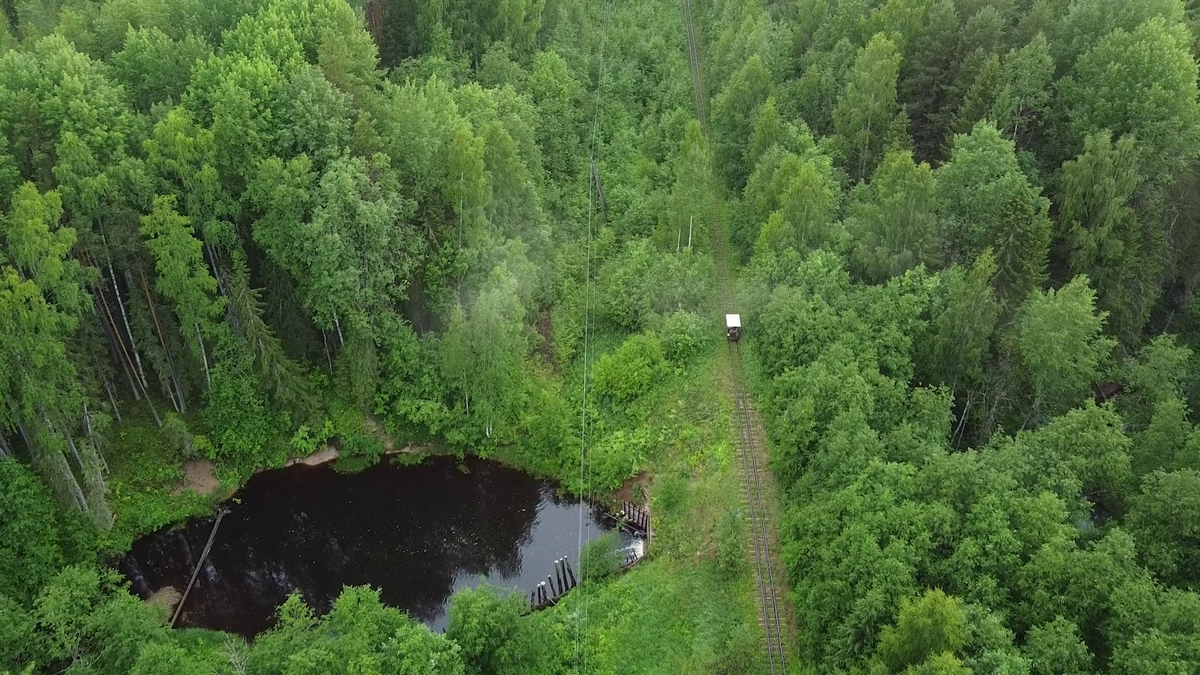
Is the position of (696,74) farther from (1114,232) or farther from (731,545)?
(731,545)

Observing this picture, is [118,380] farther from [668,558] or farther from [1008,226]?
[1008,226]

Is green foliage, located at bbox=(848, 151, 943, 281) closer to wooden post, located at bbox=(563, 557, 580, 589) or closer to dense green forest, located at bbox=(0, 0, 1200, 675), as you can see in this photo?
dense green forest, located at bbox=(0, 0, 1200, 675)

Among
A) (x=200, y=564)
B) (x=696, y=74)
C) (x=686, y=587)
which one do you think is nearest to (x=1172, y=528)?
(x=686, y=587)

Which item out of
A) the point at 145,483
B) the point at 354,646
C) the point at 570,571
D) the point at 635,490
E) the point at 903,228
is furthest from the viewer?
the point at 903,228

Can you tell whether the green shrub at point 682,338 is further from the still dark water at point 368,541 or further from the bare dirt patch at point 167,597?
the bare dirt patch at point 167,597

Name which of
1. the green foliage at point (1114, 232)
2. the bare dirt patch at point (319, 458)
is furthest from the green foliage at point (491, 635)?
the green foliage at point (1114, 232)

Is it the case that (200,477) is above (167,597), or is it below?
above
